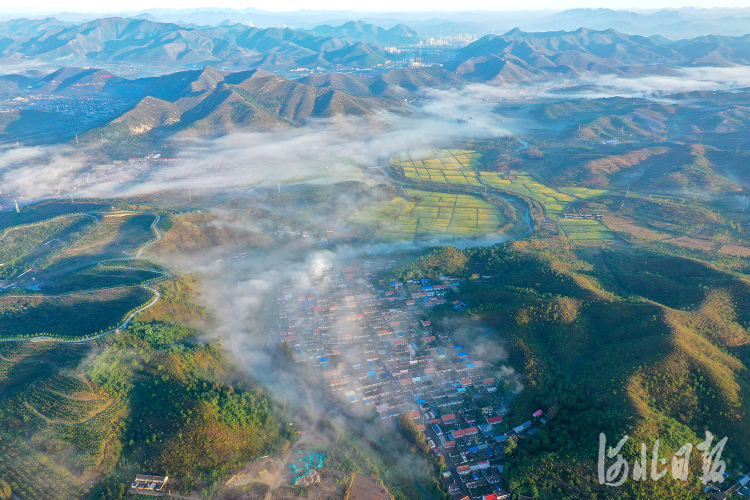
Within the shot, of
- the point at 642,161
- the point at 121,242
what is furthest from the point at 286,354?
the point at 642,161

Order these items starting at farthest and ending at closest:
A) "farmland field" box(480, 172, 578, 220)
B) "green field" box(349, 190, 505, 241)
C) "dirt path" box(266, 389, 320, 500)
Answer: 1. "farmland field" box(480, 172, 578, 220)
2. "green field" box(349, 190, 505, 241)
3. "dirt path" box(266, 389, 320, 500)

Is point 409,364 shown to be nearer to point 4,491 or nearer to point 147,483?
point 147,483

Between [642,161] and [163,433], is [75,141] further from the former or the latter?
[642,161]

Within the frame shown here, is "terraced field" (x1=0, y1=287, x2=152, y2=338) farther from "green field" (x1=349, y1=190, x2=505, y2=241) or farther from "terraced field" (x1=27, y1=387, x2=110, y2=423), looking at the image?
"green field" (x1=349, y1=190, x2=505, y2=241)

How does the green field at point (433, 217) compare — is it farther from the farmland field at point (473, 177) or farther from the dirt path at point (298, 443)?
the dirt path at point (298, 443)

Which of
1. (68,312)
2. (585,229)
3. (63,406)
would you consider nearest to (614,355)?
(585,229)

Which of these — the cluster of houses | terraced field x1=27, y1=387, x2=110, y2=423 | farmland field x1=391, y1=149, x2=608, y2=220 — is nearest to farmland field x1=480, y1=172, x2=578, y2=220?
Result: farmland field x1=391, y1=149, x2=608, y2=220
